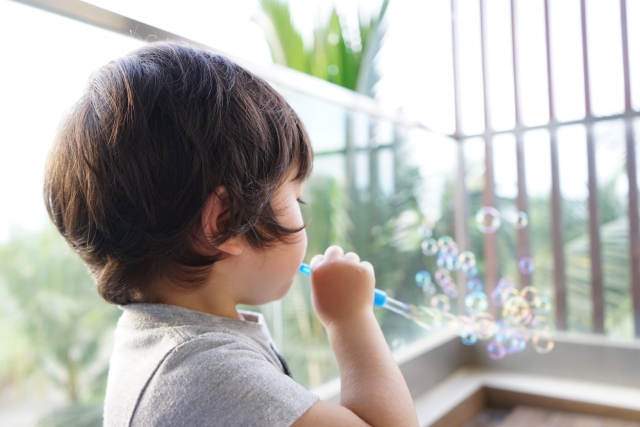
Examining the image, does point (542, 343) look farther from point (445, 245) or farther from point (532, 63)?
point (532, 63)

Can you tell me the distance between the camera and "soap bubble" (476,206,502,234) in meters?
2.22

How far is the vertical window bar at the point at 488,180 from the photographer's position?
2244 millimetres

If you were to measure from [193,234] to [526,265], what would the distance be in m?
1.85

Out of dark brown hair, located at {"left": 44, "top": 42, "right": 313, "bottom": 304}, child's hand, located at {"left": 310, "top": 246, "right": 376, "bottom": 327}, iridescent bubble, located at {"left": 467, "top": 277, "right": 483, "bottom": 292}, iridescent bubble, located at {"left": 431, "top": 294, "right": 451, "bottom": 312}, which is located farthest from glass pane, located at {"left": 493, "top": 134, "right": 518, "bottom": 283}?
dark brown hair, located at {"left": 44, "top": 42, "right": 313, "bottom": 304}

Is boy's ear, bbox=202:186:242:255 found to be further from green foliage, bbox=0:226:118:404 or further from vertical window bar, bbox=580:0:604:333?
vertical window bar, bbox=580:0:604:333

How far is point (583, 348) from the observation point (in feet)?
6.47

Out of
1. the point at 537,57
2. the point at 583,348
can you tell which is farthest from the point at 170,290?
the point at 537,57

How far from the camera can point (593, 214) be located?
204 centimetres

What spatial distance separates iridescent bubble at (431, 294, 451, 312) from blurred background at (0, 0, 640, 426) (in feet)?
0.39

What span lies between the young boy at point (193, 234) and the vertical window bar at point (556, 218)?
175cm

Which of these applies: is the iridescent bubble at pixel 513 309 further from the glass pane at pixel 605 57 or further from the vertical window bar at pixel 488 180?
the glass pane at pixel 605 57

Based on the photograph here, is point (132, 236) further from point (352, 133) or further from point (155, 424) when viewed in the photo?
point (352, 133)

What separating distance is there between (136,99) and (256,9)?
2143 mm

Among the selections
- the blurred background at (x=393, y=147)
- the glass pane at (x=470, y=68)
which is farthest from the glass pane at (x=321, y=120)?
the glass pane at (x=470, y=68)
